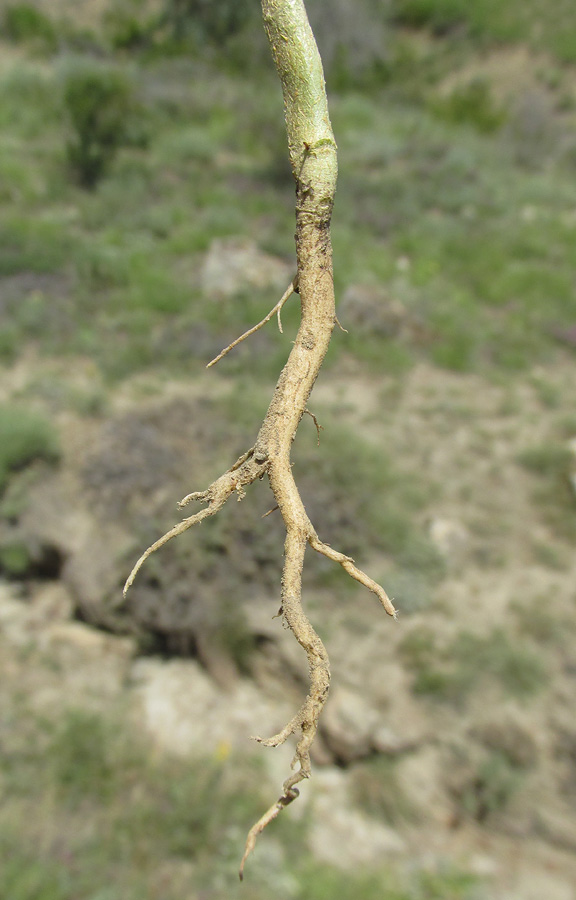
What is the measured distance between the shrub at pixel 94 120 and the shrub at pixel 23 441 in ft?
18.1

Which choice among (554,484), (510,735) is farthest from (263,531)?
(554,484)

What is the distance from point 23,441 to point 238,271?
11.5ft

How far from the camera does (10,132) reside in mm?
10516

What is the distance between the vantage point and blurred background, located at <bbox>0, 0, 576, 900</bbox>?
12.1ft

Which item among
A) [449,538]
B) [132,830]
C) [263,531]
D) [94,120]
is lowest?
[132,830]

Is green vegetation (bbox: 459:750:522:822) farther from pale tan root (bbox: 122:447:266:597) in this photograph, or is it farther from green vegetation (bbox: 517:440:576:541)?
pale tan root (bbox: 122:447:266:597)

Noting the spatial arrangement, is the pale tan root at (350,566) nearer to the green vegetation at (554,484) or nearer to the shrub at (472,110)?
the green vegetation at (554,484)

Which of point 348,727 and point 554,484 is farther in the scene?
point 554,484

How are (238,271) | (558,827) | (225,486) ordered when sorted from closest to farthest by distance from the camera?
(225,486) < (558,827) < (238,271)

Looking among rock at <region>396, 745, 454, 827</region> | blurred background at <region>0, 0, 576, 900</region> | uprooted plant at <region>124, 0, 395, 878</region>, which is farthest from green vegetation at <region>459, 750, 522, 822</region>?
uprooted plant at <region>124, 0, 395, 878</region>

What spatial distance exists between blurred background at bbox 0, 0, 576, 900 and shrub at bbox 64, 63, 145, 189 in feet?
0.12

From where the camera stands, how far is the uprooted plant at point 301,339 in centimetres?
118

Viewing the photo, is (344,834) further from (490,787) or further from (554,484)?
(554,484)

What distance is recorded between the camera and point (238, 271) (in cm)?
764
